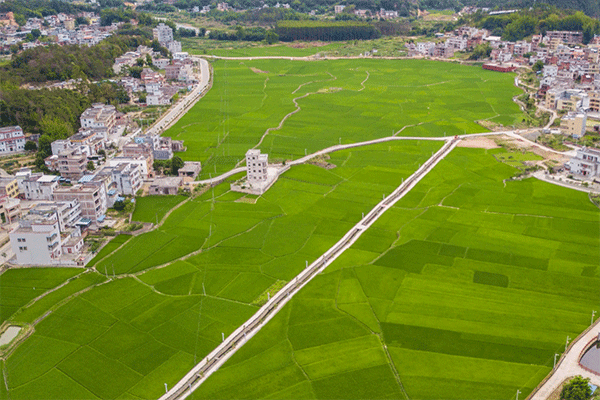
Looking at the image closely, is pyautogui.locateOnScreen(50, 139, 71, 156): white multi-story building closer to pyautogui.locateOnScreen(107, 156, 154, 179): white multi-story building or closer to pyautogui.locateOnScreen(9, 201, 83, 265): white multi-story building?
pyautogui.locateOnScreen(107, 156, 154, 179): white multi-story building

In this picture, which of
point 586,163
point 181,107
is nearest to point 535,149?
point 586,163

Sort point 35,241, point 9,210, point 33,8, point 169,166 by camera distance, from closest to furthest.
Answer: point 35,241 < point 9,210 < point 169,166 < point 33,8

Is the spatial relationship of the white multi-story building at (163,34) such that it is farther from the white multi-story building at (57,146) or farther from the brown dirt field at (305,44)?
the white multi-story building at (57,146)

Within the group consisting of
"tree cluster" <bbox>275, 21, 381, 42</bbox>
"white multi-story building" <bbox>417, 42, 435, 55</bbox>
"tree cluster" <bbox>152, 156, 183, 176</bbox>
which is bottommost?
"tree cluster" <bbox>152, 156, 183, 176</bbox>

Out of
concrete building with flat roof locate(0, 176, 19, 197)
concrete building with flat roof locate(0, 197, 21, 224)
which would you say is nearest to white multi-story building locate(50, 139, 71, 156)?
concrete building with flat roof locate(0, 176, 19, 197)

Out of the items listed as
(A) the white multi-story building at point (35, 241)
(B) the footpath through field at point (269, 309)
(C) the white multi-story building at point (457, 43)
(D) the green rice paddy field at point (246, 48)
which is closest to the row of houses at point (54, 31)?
(D) the green rice paddy field at point (246, 48)

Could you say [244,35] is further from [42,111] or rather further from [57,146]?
[57,146]

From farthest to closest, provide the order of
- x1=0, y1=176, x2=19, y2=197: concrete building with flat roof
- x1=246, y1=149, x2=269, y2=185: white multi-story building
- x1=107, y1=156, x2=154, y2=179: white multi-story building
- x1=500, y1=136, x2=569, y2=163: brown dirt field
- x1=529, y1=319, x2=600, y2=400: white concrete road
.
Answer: x1=500, y1=136, x2=569, y2=163: brown dirt field < x1=107, y1=156, x2=154, y2=179: white multi-story building < x1=246, y1=149, x2=269, y2=185: white multi-story building < x1=0, y1=176, x2=19, y2=197: concrete building with flat roof < x1=529, y1=319, x2=600, y2=400: white concrete road
